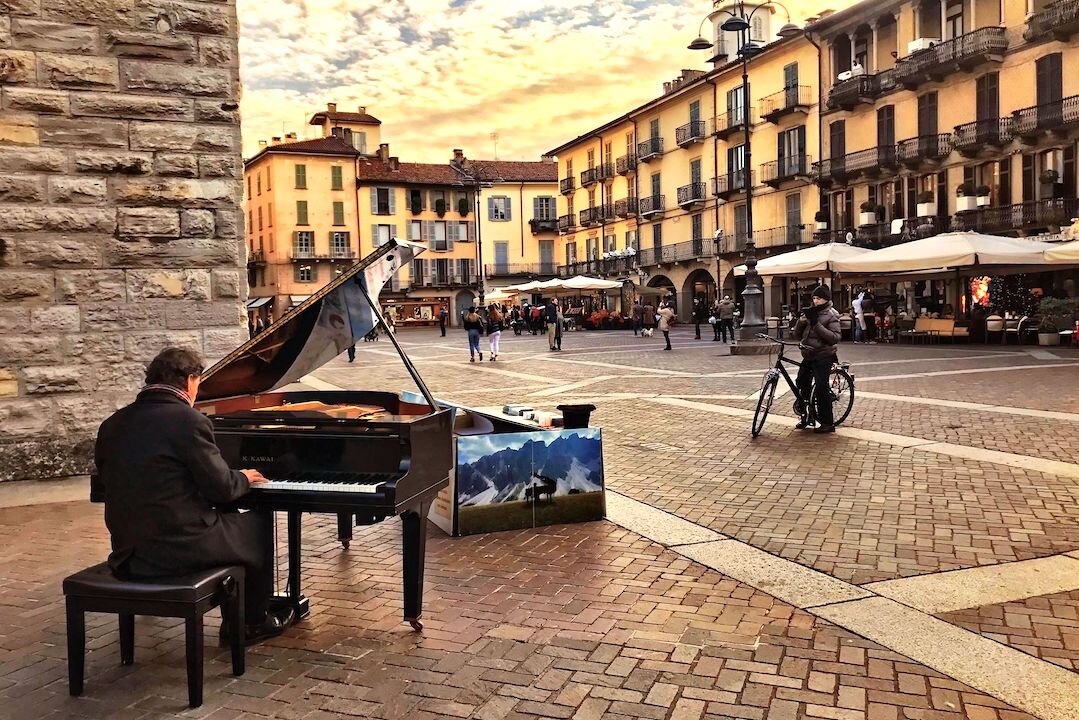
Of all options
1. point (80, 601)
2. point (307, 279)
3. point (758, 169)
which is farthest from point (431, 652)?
point (307, 279)

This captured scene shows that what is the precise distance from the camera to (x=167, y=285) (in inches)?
285

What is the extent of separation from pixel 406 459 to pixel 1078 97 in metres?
26.3

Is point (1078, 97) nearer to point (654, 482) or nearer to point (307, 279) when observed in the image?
point (654, 482)

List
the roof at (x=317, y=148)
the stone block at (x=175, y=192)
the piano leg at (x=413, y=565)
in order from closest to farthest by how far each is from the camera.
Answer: the piano leg at (x=413, y=565), the stone block at (x=175, y=192), the roof at (x=317, y=148)

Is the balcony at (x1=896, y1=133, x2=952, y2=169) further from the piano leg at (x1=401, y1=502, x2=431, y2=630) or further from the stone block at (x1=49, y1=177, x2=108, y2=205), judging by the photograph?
the piano leg at (x1=401, y1=502, x2=431, y2=630)

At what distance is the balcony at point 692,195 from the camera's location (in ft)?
136

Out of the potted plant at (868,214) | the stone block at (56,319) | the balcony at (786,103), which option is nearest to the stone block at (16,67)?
the stone block at (56,319)

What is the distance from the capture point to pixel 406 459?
3688 millimetres

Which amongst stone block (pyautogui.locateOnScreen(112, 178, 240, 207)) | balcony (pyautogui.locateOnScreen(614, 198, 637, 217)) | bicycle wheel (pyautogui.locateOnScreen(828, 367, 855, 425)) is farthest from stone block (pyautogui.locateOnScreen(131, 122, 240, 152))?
balcony (pyautogui.locateOnScreen(614, 198, 637, 217))

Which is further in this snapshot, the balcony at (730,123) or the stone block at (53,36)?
the balcony at (730,123)

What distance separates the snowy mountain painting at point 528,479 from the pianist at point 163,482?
214 cm

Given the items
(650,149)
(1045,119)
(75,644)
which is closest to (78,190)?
(75,644)

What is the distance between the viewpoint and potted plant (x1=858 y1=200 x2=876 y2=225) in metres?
30.5

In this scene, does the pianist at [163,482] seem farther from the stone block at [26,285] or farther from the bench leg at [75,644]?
the stone block at [26,285]
